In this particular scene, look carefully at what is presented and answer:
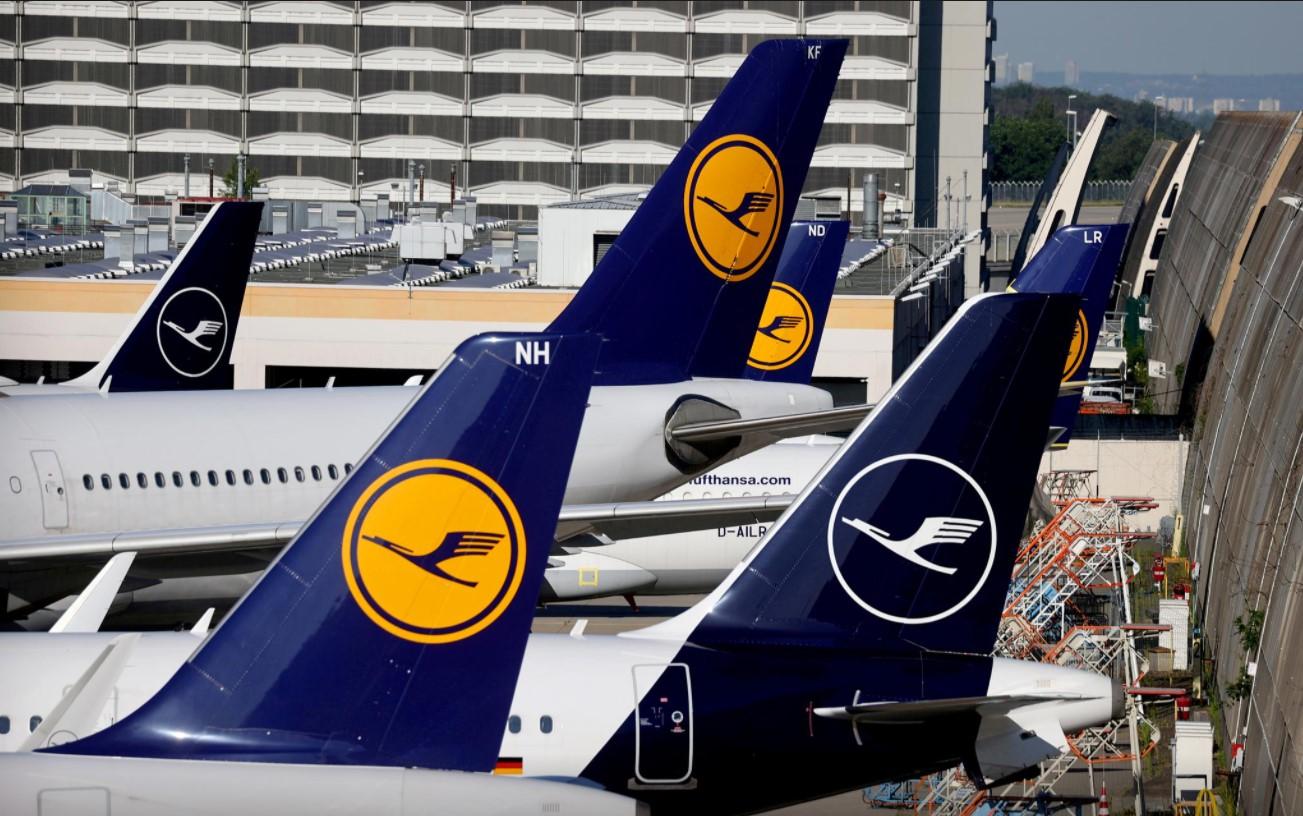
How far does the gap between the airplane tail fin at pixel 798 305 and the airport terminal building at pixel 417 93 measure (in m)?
98.8

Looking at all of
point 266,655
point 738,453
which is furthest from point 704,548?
point 266,655

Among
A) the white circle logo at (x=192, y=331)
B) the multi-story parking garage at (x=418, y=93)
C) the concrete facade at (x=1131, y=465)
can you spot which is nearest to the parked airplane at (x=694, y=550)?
the white circle logo at (x=192, y=331)

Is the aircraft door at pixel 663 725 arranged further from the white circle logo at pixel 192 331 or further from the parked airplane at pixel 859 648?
the white circle logo at pixel 192 331

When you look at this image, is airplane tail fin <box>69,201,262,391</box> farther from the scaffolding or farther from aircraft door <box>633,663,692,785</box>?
aircraft door <box>633,663,692,785</box>

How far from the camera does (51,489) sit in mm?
24125

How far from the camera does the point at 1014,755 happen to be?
14.4 m

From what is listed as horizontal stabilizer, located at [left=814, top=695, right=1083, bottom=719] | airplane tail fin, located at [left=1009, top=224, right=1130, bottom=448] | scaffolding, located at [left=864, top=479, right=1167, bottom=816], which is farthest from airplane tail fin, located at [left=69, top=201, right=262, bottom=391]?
horizontal stabilizer, located at [left=814, top=695, right=1083, bottom=719]

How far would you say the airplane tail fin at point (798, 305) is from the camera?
123ft

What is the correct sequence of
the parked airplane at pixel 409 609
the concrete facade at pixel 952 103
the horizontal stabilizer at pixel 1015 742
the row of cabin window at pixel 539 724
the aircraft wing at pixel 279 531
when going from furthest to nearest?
the concrete facade at pixel 952 103
the aircraft wing at pixel 279 531
the row of cabin window at pixel 539 724
the horizontal stabilizer at pixel 1015 742
the parked airplane at pixel 409 609

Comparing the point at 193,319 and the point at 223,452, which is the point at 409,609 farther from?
the point at 193,319

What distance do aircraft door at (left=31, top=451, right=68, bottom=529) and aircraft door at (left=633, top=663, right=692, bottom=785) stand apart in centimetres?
1212

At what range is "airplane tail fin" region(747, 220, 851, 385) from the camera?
37594 mm

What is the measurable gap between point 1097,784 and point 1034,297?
15.0 meters

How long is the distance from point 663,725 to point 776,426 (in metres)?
9.96
